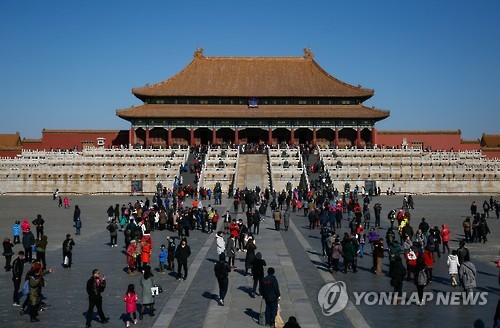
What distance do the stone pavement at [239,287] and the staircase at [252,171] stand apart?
17.2m

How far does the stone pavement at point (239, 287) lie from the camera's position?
12.2m

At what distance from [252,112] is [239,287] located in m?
52.6

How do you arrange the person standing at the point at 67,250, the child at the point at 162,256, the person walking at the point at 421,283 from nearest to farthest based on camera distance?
the person walking at the point at 421,283
the child at the point at 162,256
the person standing at the point at 67,250

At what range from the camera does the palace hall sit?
6625 centimetres

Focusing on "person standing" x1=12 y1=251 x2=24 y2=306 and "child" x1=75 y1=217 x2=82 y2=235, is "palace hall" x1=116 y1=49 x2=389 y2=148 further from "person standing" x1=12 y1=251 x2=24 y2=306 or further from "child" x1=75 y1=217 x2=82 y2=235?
"person standing" x1=12 y1=251 x2=24 y2=306

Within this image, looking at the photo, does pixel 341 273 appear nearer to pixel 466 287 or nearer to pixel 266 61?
pixel 466 287

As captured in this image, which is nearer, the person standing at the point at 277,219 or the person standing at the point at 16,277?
the person standing at the point at 16,277

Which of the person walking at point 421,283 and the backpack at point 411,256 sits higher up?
the backpack at point 411,256

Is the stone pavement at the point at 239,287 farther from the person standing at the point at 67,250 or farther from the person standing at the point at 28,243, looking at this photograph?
the person standing at the point at 28,243

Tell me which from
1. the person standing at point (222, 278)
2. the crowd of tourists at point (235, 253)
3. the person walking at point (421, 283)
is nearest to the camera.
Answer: the crowd of tourists at point (235, 253)

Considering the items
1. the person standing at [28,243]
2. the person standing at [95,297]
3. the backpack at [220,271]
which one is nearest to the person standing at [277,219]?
the person standing at [28,243]

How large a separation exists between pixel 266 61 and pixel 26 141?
32901mm

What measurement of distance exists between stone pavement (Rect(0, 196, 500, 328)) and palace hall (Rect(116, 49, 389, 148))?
40886 millimetres

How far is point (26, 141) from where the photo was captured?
68.6m
